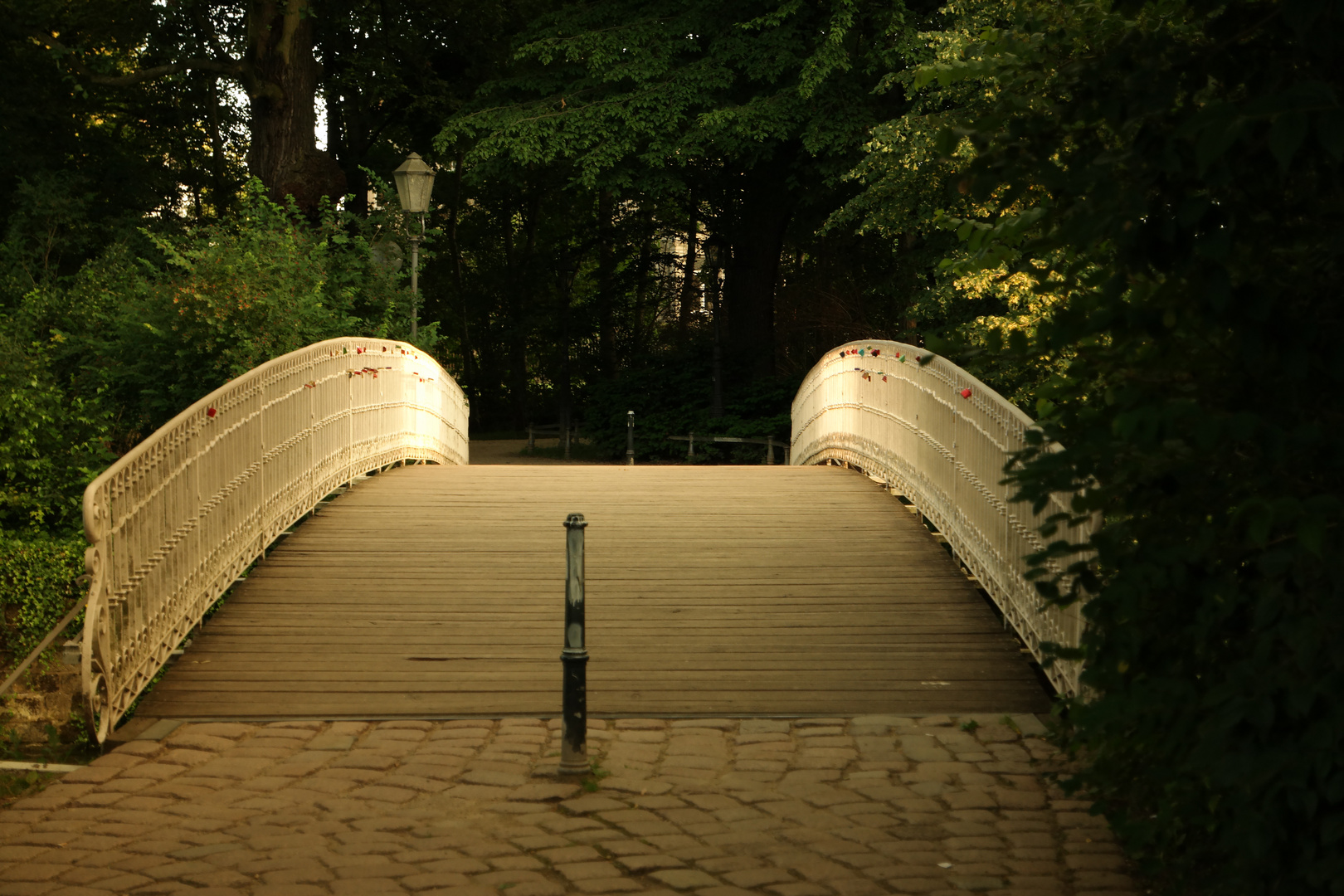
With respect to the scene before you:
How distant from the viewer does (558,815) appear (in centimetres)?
508

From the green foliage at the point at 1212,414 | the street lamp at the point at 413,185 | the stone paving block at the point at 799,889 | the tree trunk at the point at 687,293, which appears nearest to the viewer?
the green foliage at the point at 1212,414

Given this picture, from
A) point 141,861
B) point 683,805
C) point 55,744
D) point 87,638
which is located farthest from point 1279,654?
point 55,744

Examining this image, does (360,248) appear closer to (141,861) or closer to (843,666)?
(843,666)

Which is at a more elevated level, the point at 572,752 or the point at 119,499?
the point at 119,499

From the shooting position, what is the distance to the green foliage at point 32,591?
11.1 m

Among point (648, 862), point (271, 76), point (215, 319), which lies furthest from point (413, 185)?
point (648, 862)

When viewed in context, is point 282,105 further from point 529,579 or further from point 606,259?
point 529,579

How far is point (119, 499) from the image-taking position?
6309 mm

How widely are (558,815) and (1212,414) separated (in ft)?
10.1

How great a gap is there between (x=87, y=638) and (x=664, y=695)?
2606 millimetres

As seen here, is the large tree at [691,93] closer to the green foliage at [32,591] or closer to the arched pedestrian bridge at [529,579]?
the arched pedestrian bridge at [529,579]

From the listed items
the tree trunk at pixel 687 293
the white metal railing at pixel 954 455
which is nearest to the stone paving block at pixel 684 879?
the white metal railing at pixel 954 455

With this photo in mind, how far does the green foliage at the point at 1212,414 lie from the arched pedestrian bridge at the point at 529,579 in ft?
10.2

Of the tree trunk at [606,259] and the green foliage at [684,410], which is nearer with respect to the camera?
the green foliage at [684,410]
